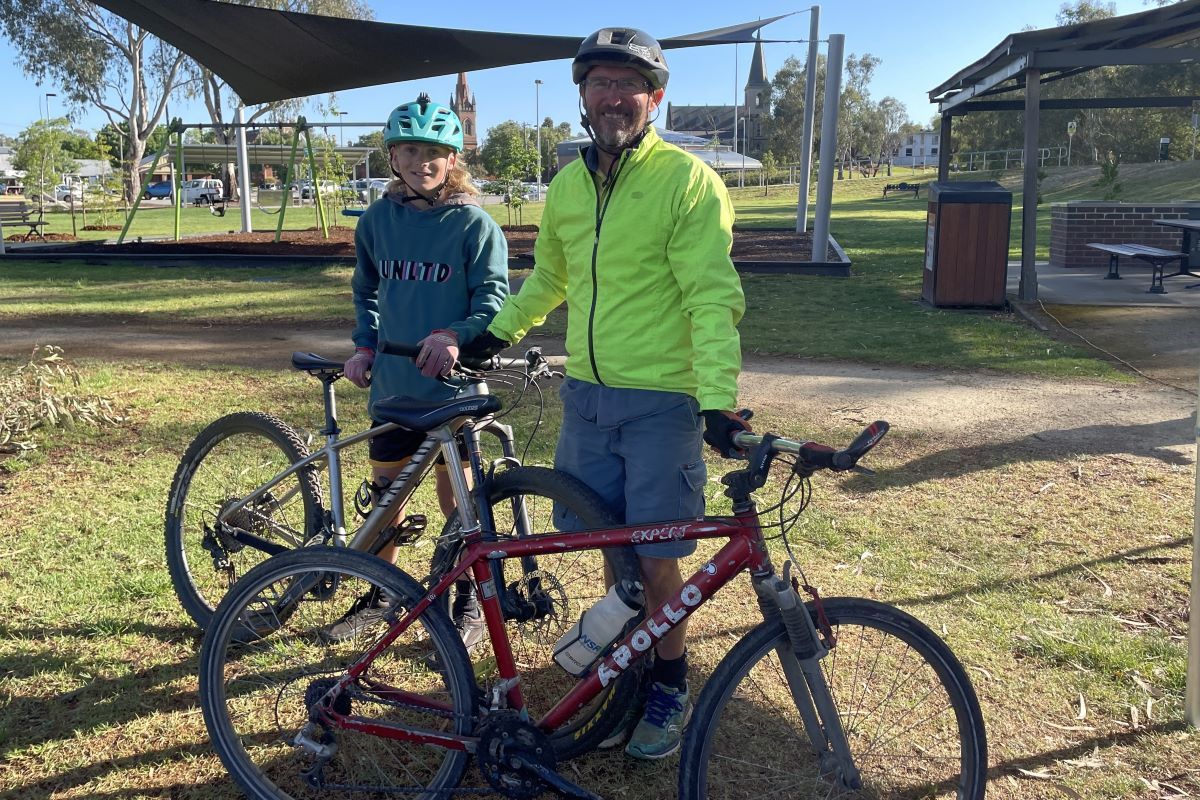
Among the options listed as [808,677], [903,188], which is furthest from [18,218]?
[903,188]

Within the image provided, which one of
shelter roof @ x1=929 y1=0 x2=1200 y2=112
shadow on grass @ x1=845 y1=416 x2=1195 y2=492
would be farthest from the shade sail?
shadow on grass @ x1=845 y1=416 x2=1195 y2=492

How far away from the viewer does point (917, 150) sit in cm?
11231

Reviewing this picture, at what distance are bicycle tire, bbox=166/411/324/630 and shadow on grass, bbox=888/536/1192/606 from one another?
2.24 m

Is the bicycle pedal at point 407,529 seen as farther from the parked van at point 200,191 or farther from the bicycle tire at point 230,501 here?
the parked van at point 200,191

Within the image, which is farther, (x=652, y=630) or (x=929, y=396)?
(x=929, y=396)

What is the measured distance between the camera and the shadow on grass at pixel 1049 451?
17.8 feet

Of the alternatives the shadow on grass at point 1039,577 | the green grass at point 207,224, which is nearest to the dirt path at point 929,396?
the shadow on grass at point 1039,577

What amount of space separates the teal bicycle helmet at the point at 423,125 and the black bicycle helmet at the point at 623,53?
0.77 meters

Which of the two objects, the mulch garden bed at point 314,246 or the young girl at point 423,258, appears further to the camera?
the mulch garden bed at point 314,246

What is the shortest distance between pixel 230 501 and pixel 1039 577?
3136mm

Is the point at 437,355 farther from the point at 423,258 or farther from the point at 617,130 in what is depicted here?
the point at 617,130

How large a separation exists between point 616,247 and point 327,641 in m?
1.35

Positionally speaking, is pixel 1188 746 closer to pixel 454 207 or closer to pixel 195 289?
pixel 454 207

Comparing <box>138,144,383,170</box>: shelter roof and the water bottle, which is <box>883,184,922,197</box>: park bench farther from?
the water bottle
